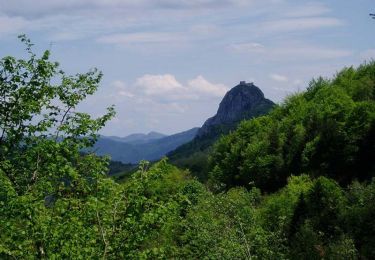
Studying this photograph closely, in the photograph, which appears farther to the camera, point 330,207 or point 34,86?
point 330,207

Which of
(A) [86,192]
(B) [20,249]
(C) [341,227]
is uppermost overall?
(A) [86,192]

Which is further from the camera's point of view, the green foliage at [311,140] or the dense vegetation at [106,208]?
the green foliage at [311,140]

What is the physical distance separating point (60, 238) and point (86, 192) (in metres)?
2.72

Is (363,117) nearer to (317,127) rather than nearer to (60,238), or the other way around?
(317,127)

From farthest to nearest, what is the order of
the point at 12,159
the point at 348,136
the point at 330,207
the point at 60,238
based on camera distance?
the point at 348,136, the point at 330,207, the point at 12,159, the point at 60,238

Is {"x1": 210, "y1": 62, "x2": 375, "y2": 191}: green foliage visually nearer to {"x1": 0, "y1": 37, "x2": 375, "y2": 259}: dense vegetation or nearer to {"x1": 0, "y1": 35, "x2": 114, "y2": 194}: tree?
{"x1": 0, "y1": 37, "x2": 375, "y2": 259}: dense vegetation

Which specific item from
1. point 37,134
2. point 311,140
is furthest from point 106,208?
point 311,140

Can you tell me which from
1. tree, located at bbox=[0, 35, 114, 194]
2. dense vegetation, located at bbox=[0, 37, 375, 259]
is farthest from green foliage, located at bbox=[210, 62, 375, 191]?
tree, located at bbox=[0, 35, 114, 194]

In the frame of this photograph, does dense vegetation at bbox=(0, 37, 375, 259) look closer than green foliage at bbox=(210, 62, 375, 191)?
Yes

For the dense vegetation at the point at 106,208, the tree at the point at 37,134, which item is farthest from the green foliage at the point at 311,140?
the tree at the point at 37,134

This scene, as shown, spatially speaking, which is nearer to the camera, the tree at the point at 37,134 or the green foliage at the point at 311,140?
the tree at the point at 37,134

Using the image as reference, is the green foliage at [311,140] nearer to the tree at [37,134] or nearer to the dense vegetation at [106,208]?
the dense vegetation at [106,208]

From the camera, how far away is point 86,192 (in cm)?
1866

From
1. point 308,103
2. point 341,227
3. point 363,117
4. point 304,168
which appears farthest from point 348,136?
point 341,227
